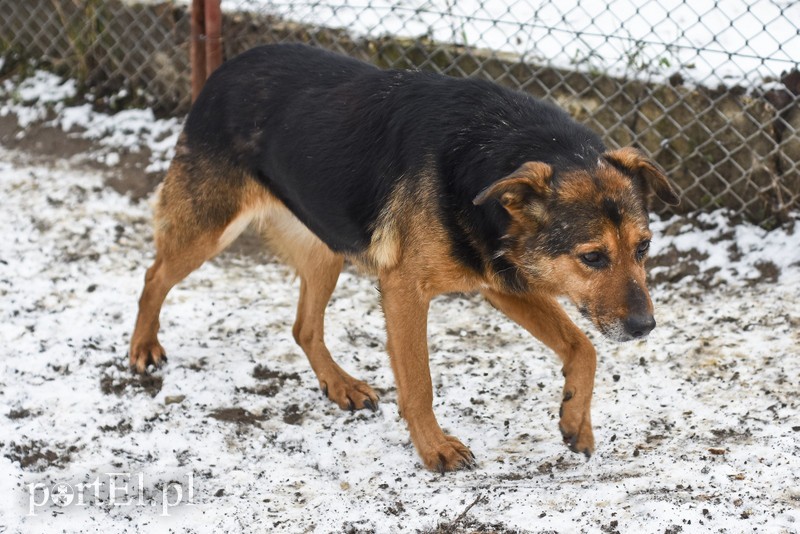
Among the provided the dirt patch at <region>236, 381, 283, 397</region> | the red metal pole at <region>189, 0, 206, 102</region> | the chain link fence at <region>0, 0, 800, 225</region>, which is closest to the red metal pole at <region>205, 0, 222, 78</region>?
the red metal pole at <region>189, 0, 206, 102</region>

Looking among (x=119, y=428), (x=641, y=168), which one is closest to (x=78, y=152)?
(x=119, y=428)

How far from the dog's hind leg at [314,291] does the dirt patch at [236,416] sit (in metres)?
0.39

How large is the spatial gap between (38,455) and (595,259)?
2461 mm

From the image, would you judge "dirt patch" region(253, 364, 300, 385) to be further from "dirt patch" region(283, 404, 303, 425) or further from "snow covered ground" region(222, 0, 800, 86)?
"snow covered ground" region(222, 0, 800, 86)

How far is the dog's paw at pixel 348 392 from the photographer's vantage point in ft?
15.6

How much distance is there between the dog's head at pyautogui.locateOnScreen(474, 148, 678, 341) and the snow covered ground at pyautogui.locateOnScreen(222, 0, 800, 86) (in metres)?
2.32

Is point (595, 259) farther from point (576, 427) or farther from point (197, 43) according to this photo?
point (197, 43)

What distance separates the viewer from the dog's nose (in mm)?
3613

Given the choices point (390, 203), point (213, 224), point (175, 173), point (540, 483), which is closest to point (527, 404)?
point (540, 483)

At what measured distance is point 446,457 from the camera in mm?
4156

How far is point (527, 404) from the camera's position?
4.68 metres

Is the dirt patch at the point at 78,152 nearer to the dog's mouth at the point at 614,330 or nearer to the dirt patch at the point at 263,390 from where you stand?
the dirt patch at the point at 263,390

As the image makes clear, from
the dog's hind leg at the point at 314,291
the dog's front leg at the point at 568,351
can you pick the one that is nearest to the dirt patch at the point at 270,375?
the dog's hind leg at the point at 314,291

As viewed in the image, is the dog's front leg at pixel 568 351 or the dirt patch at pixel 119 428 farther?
the dirt patch at pixel 119 428
